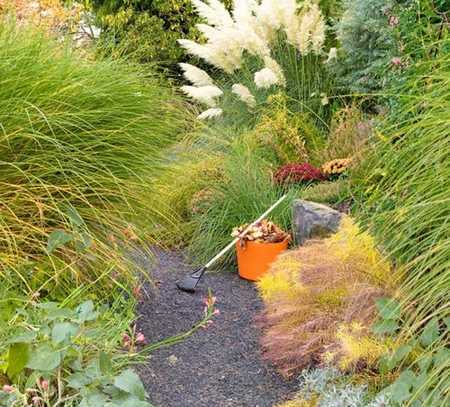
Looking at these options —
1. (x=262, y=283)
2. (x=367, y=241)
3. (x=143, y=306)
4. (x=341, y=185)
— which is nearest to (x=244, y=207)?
(x=341, y=185)

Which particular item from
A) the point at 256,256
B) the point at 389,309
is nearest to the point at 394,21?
the point at 256,256

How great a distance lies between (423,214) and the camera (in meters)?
2.48

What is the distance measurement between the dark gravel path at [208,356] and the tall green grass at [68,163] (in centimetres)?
40

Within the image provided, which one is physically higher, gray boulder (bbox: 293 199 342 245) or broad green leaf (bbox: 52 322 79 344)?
broad green leaf (bbox: 52 322 79 344)

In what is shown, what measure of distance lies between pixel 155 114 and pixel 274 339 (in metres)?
1.39

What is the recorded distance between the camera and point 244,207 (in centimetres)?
511

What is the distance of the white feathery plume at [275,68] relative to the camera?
662cm

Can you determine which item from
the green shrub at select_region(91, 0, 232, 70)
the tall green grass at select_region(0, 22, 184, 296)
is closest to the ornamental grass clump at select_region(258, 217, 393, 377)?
the tall green grass at select_region(0, 22, 184, 296)

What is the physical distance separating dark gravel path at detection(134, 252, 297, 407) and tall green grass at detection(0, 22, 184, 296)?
401 millimetres

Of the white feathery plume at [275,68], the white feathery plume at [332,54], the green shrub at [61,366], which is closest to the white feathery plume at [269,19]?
the white feathery plume at [275,68]

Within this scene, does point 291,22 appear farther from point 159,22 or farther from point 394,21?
point 159,22

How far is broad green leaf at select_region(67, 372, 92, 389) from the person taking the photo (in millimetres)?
2385

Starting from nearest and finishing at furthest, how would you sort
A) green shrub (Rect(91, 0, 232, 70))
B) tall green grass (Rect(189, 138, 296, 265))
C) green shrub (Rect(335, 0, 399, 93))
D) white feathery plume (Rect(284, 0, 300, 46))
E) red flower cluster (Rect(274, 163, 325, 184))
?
tall green grass (Rect(189, 138, 296, 265))
red flower cluster (Rect(274, 163, 325, 184))
green shrub (Rect(335, 0, 399, 93))
white feathery plume (Rect(284, 0, 300, 46))
green shrub (Rect(91, 0, 232, 70))

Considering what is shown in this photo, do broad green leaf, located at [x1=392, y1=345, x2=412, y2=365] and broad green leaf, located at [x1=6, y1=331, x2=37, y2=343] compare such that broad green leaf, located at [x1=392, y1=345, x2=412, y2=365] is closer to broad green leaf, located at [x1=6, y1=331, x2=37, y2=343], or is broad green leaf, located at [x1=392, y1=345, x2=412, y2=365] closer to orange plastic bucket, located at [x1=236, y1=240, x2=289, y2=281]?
broad green leaf, located at [x1=6, y1=331, x2=37, y2=343]
